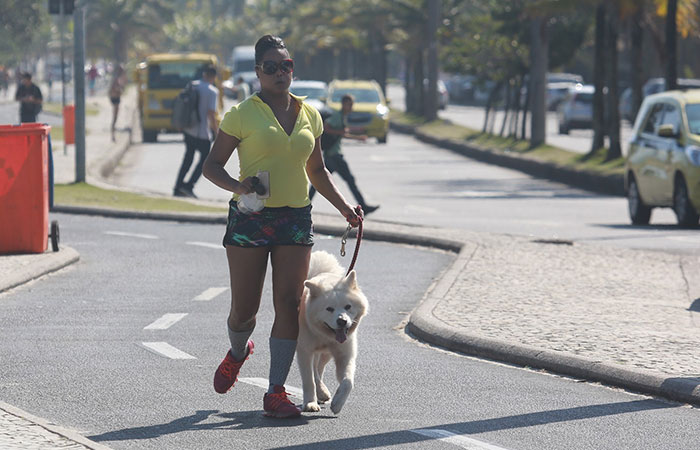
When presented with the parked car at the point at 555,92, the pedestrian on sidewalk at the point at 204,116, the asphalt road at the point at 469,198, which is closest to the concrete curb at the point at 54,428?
the asphalt road at the point at 469,198

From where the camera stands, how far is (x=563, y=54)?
41.8 meters

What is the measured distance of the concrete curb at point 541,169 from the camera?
27.6 m

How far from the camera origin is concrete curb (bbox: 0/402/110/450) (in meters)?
6.34

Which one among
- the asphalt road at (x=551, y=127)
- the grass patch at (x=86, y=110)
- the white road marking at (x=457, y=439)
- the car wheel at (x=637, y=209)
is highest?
the white road marking at (x=457, y=439)

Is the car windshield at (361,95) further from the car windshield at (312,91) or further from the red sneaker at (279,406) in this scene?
the red sneaker at (279,406)

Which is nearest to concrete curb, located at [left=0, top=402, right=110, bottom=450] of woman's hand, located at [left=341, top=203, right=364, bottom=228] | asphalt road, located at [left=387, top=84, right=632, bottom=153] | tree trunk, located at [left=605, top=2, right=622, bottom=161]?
woman's hand, located at [left=341, top=203, right=364, bottom=228]

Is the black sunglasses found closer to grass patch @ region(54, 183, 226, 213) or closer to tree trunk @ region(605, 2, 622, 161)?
grass patch @ region(54, 183, 226, 213)

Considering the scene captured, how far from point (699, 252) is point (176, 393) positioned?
9274mm

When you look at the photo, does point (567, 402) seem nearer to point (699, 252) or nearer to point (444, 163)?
point (699, 252)

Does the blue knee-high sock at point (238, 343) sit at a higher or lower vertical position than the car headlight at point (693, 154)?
lower

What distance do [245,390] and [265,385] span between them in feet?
0.55

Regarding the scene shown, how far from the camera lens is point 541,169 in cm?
3234

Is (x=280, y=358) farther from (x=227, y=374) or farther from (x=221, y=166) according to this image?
(x=221, y=166)

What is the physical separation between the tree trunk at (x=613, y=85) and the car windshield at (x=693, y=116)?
10.8 metres
